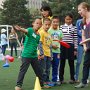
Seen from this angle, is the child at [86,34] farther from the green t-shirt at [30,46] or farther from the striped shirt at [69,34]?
the green t-shirt at [30,46]

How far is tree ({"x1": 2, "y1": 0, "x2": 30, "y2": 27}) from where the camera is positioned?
2258 inches

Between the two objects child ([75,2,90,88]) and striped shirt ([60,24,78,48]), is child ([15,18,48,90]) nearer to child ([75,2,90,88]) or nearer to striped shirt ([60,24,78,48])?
child ([75,2,90,88])

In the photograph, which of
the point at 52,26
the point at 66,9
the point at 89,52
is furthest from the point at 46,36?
the point at 66,9

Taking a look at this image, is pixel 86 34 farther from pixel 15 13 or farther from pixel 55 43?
pixel 15 13

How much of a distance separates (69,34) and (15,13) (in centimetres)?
4902

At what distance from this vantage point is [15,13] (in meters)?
58.0

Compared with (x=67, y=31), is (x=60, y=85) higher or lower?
lower

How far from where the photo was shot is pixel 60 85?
30.2ft

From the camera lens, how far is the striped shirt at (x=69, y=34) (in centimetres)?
942

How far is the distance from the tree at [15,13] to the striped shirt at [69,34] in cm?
4764

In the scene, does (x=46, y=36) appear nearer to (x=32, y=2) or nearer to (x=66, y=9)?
(x=66, y=9)

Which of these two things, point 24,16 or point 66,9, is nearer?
point 66,9

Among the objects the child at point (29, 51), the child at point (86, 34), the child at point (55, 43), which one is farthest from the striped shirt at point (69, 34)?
the child at point (29, 51)

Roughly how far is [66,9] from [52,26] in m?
41.5
